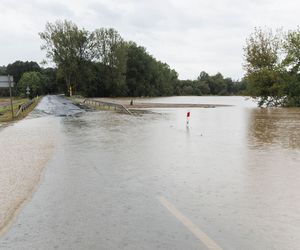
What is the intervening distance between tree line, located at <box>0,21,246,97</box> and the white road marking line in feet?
300

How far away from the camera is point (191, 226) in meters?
5.59

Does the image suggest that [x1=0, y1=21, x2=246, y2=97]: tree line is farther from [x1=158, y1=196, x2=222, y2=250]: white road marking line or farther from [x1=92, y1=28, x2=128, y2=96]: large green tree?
[x1=158, y1=196, x2=222, y2=250]: white road marking line

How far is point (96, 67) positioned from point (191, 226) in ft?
351

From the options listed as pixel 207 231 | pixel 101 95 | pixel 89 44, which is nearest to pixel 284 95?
pixel 207 231

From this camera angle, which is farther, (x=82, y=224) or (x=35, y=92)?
(x=35, y=92)

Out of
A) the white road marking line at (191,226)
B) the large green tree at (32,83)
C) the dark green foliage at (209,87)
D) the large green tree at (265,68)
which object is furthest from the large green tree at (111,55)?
the white road marking line at (191,226)

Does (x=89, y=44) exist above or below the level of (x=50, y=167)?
above

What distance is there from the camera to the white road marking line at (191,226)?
4902 mm

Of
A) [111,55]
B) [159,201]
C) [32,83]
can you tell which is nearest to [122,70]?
[111,55]

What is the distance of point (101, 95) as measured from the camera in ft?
377

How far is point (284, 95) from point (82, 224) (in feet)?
166

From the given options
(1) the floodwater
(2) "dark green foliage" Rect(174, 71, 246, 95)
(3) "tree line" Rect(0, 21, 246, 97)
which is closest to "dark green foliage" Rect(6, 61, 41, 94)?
(3) "tree line" Rect(0, 21, 246, 97)

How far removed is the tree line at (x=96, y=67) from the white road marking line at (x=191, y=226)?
91346mm

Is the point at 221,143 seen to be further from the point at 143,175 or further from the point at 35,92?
the point at 35,92
